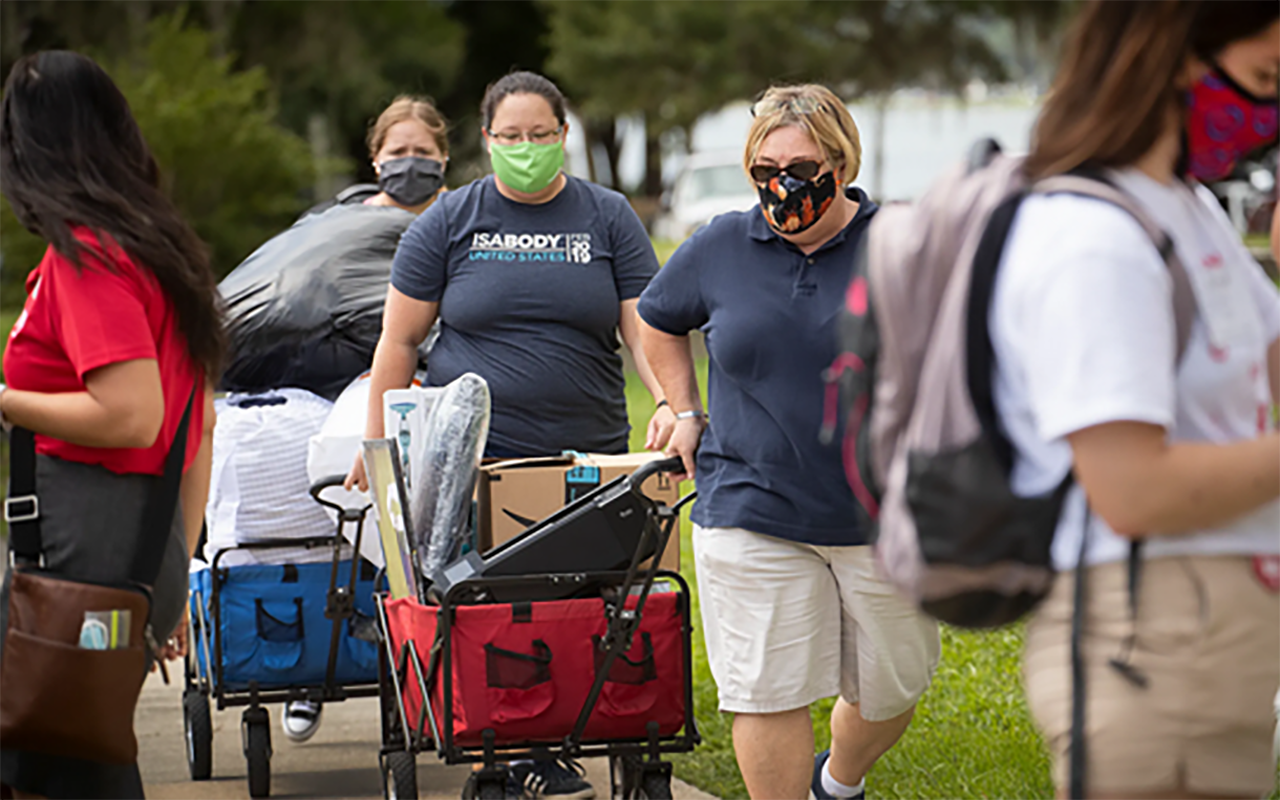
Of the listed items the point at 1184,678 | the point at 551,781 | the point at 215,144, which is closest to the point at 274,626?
the point at 551,781

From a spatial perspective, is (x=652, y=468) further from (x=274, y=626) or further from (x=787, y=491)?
(x=274, y=626)

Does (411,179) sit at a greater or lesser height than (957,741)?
greater

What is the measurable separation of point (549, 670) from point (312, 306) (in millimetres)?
1794

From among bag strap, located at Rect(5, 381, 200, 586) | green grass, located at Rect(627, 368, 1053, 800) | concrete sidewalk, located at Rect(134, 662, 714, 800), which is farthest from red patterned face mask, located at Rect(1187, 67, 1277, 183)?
concrete sidewalk, located at Rect(134, 662, 714, 800)

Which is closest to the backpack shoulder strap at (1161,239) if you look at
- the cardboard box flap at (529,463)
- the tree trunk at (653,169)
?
the cardboard box flap at (529,463)

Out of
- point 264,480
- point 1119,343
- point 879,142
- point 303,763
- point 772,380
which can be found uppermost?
point 879,142

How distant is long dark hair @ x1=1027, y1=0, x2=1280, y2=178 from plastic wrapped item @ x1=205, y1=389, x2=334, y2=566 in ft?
11.4

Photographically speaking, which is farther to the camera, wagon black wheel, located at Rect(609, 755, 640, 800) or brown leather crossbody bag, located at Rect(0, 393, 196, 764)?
wagon black wheel, located at Rect(609, 755, 640, 800)

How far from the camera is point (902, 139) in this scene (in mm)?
40750

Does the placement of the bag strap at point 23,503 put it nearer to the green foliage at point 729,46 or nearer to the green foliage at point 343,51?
the green foliage at point 343,51

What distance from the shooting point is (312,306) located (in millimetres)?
5496

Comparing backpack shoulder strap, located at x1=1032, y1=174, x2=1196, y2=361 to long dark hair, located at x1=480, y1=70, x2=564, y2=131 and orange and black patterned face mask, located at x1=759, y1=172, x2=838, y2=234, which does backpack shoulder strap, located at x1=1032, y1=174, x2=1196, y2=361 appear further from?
long dark hair, located at x1=480, y1=70, x2=564, y2=131

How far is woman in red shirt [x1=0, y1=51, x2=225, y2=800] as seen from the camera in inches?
123

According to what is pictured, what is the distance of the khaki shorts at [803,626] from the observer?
4.02 metres
